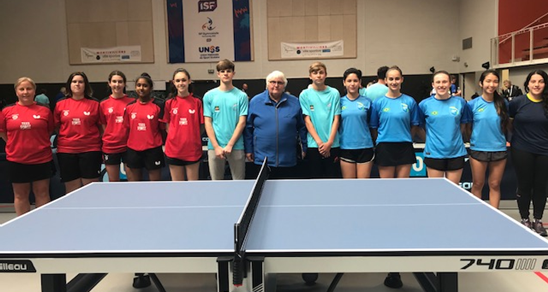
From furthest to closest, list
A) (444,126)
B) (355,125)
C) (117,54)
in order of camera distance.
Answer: (117,54), (355,125), (444,126)

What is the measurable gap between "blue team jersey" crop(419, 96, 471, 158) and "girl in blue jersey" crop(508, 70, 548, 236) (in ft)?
1.83

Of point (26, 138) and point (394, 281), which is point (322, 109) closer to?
point (394, 281)

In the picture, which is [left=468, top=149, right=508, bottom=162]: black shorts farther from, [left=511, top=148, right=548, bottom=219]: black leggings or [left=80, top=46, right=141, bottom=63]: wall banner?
[left=80, top=46, right=141, bottom=63]: wall banner

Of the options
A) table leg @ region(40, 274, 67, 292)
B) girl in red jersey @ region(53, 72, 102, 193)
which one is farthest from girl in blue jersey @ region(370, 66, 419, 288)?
table leg @ region(40, 274, 67, 292)

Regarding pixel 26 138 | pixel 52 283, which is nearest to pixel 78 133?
pixel 26 138

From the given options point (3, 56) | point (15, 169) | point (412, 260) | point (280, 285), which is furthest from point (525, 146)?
point (3, 56)

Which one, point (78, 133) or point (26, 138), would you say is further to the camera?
point (78, 133)

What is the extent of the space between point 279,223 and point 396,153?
96.9 inches

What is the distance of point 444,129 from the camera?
4488 mm

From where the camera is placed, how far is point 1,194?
6.35 meters

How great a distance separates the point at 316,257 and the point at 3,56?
19.4 meters

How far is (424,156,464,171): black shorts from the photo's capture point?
4.53 m

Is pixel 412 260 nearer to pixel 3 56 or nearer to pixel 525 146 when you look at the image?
pixel 525 146

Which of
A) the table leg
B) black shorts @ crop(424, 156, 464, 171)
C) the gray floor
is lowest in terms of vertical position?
the gray floor
